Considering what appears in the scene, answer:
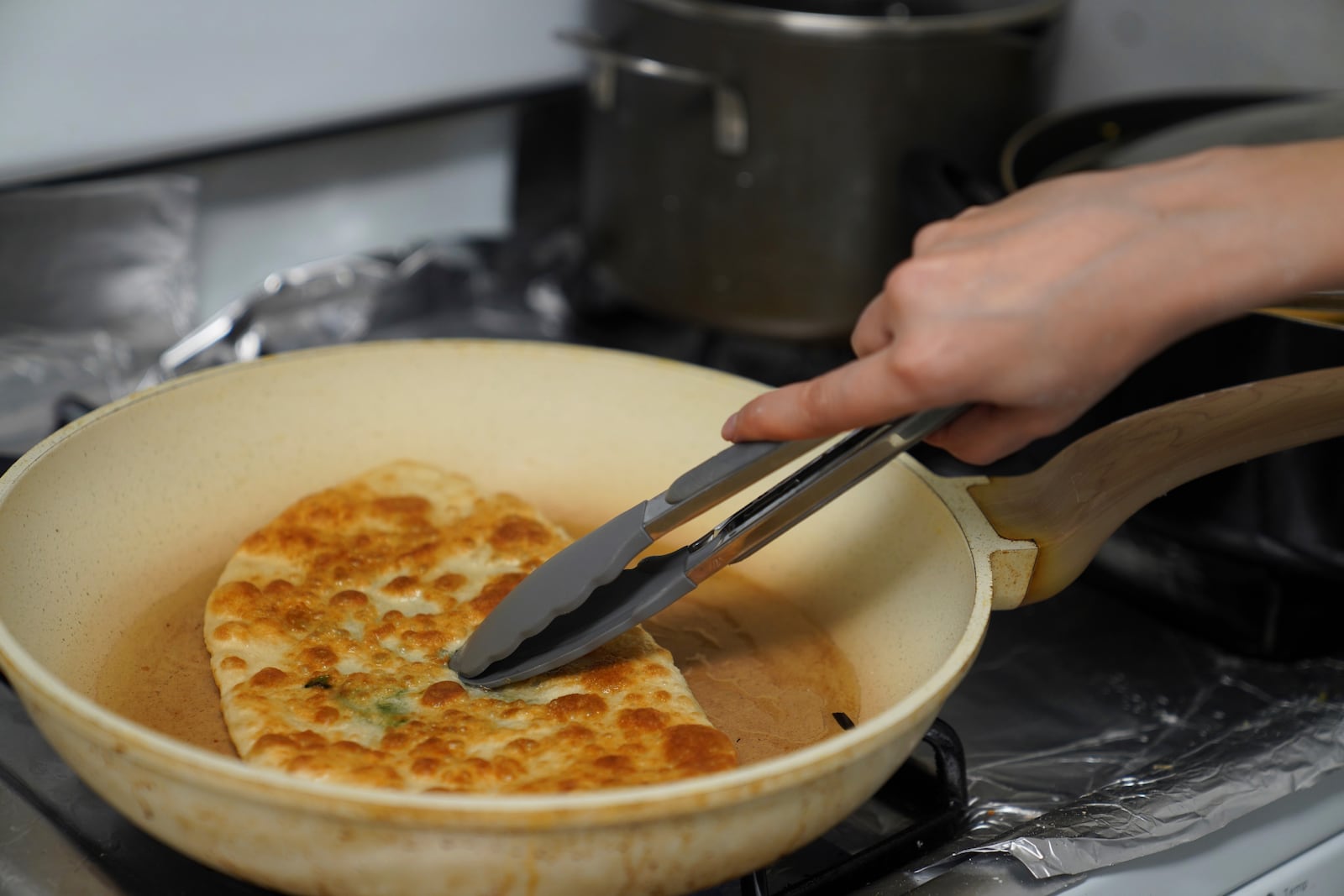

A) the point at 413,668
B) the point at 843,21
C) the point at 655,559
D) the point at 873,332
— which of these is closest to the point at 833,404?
the point at 873,332

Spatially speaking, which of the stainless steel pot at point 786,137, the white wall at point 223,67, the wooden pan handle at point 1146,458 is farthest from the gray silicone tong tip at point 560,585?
the white wall at point 223,67

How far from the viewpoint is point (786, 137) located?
1241 mm

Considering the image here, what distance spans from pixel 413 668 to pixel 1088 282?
454mm

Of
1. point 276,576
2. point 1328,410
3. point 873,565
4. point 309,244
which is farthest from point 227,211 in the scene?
point 1328,410

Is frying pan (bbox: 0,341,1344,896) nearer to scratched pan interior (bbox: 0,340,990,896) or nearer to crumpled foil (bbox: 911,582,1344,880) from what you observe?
scratched pan interior (bbox: 0,340,990,896)

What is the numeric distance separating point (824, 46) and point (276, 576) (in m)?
0.71

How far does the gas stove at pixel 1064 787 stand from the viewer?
74 centimetres

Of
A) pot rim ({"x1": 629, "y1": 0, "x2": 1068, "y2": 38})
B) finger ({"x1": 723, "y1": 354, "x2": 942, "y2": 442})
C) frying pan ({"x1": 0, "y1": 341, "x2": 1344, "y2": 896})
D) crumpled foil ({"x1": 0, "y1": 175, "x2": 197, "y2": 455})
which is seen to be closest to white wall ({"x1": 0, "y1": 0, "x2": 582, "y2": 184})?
crumpled foil ({"x1": 0, "y1": 175, "x2": 197, "y2": 455})

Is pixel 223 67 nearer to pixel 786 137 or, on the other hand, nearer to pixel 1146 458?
pixel 786 137

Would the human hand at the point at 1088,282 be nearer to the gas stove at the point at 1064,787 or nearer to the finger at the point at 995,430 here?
the finger at the point at 995,430

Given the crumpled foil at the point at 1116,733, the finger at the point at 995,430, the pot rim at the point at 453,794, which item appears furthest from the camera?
the crumpled foil at the point at 1116,733

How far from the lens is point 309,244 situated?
147 centimetres

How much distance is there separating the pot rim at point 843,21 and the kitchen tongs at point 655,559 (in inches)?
23.3

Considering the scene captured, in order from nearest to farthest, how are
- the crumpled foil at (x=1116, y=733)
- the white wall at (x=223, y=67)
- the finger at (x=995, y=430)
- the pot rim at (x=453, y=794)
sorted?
the pot rim at (x=453, y=794) < the finger at (x=995, y=430) < the crumpled foil at (x=1116, y=733) < the white wall at (x=223, y=67)
